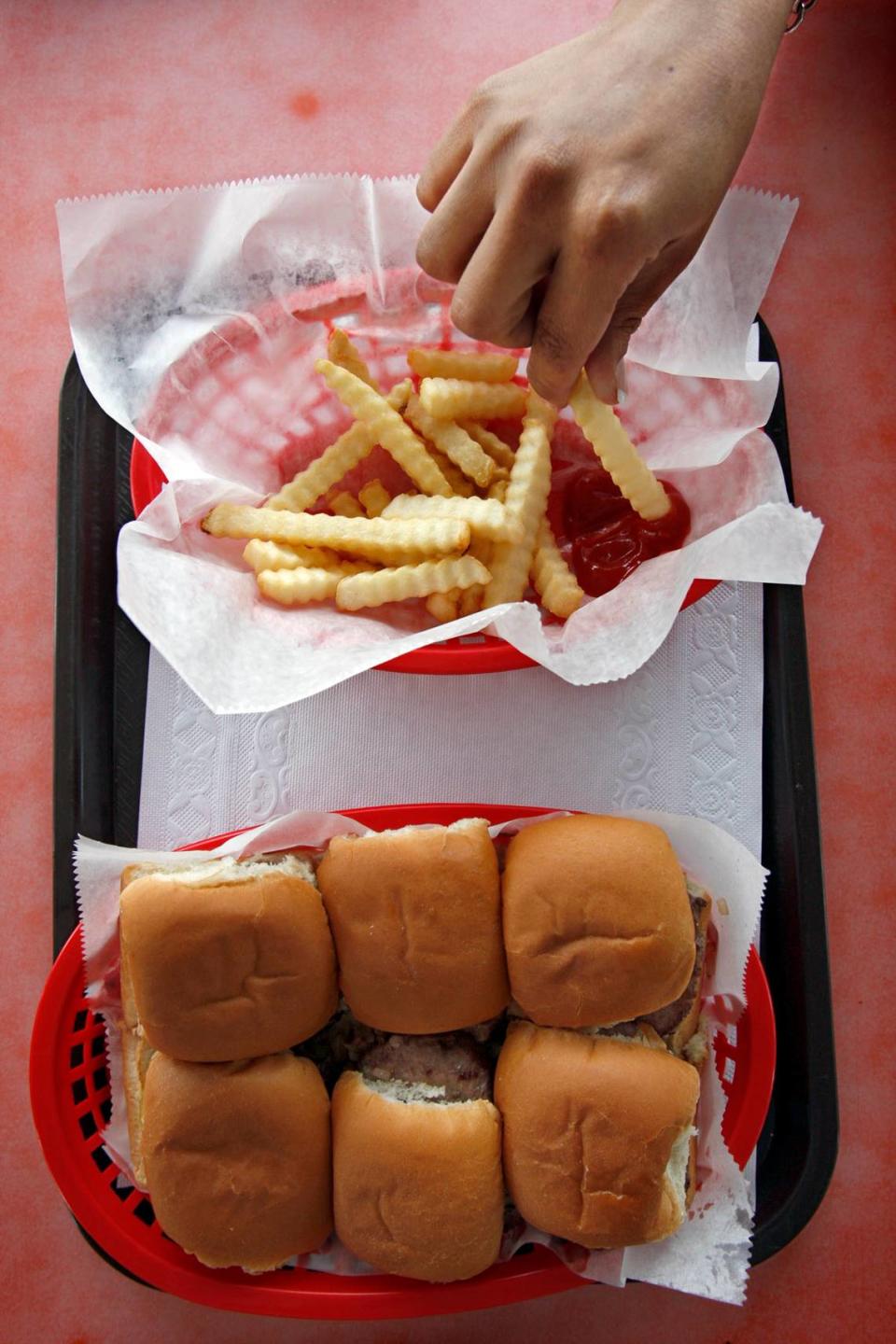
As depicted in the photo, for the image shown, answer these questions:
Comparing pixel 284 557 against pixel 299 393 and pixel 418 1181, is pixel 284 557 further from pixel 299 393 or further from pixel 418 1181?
pixel 418 1181

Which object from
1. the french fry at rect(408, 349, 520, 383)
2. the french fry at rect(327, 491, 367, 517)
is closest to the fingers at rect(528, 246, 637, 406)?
the french fry at rect(408, 349, 520, 383)

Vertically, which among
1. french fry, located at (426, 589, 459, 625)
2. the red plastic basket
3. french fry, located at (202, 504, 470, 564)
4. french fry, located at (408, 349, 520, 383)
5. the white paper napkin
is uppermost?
french fry, located at (408, 349, 520, 383)

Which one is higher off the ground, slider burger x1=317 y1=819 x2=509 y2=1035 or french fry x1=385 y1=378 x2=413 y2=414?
french fry x1=385 y1=378 x2=413 y2=414

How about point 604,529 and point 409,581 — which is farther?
point 604,529

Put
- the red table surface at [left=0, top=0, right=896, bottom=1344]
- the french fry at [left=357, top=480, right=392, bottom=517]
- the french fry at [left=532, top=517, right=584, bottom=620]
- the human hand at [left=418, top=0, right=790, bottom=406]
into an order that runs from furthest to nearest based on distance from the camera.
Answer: the red table surface at [left=0, top=0, right=896, bottom=1344] → the french fry at [left=357, top=480, right=392, bottom=517] → the french fry at [left=532, top=517, right=584, bottom=620] → the human hand at [left=418, top=0, right=790, bottom=406]

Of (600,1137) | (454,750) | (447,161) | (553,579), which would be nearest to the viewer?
(447,161)

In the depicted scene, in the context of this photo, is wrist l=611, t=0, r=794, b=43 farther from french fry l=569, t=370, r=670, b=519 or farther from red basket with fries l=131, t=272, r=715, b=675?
red basket with fries l=131, t=272, r=715, b=675

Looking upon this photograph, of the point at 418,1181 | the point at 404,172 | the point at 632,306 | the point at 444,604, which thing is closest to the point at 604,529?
the point at 444,604
